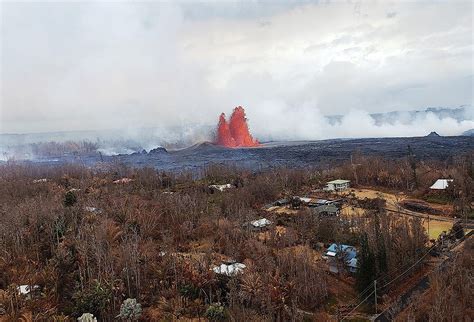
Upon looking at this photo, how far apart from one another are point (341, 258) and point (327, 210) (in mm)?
12111

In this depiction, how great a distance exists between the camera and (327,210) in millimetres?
39094

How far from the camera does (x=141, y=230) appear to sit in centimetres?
3138

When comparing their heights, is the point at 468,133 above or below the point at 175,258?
above

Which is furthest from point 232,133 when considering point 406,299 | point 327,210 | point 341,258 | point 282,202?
point 406,299

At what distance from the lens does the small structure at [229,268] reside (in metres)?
23.2

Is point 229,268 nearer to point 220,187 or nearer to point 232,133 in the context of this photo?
point 220,187

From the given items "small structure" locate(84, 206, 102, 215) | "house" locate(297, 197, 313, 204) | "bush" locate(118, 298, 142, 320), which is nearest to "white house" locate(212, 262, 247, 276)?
"bush" locate(118, 298, 142, 320)

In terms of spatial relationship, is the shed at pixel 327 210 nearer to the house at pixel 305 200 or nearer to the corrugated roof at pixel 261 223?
the house at pixel 305 200

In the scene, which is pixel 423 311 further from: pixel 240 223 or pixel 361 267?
pixel 240 223

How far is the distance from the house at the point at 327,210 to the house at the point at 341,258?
8.40m

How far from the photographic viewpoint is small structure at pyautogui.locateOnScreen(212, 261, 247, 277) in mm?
23234

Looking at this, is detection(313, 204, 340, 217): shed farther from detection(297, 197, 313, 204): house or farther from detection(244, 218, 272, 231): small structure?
detection(244, 218, 272, 231): small structure

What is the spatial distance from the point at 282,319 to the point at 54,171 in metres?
63.0

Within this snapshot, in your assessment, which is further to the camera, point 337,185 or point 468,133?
point 468,133
